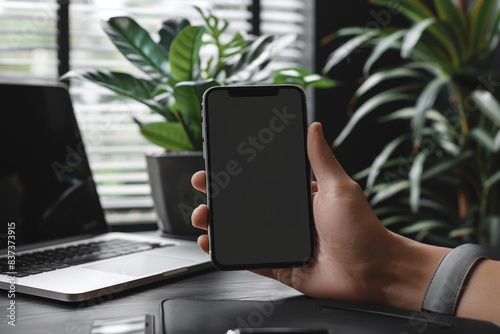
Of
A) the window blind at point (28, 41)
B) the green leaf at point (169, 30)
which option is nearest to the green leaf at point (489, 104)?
the green leaf at point (169, 30)

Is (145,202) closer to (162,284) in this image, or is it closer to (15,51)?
(15,51)

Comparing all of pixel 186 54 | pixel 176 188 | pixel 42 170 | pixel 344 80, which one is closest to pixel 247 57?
pixel 186 54

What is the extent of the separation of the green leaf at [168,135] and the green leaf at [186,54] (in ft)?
0.26

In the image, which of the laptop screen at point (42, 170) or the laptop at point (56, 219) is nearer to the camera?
the laptop at point (56, 219)

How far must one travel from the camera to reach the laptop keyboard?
0.68 m

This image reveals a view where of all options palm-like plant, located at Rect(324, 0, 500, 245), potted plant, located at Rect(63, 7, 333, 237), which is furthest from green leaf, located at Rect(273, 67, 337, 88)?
palm-like plant, located at Rect(324, 0, 500, 245)

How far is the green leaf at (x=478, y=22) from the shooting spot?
1.43m

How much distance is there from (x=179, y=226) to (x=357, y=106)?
0.98 m

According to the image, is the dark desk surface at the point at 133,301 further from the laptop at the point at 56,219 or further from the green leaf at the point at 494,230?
the green leaf at the point at 494,230

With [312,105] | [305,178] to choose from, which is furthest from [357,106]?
[305,178]

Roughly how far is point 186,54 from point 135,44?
0.30 feet

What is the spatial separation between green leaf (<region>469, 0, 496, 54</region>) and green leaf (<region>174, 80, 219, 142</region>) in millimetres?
864

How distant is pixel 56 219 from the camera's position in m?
0.86

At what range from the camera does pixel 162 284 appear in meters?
0.67
